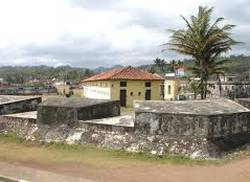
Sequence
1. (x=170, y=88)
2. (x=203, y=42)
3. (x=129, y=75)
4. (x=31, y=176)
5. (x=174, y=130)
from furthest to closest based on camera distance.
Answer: (x=170, y=88) → (x=129, y=75) → (x=203, y=42) → (x=174, y=130) → (x=31, y=176)

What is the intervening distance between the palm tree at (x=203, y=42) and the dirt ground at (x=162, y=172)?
43.8 feet

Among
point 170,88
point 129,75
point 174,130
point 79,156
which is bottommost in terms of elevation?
point 79,156

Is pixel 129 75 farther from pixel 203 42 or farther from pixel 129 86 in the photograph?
pixel 203 42

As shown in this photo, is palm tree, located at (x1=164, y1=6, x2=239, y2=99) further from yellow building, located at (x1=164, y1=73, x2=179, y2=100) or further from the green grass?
yellow building, located at (x1=164, y1=73, x2=179, y2=100)

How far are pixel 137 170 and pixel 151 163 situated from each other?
92 cm

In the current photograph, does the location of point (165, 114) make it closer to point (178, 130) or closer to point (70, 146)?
point (178, 130)

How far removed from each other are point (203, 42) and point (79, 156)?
13490 mm

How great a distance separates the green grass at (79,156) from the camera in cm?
1194

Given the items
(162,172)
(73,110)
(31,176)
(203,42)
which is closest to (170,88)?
(203,42)

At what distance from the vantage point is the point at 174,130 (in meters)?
12.7

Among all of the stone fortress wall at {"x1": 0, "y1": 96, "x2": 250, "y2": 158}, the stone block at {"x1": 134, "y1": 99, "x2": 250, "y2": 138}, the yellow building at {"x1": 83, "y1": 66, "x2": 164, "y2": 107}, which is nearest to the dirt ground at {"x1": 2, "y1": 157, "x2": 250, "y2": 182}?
the stone fortress wall at {"x1": 0, "y1": 96, "x2": 250, "y2": 158}

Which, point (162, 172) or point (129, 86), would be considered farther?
point (129, 86)

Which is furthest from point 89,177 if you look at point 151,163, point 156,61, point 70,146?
point 156,61

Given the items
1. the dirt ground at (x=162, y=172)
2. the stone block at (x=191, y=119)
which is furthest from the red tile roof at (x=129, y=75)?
the dirt ground at (x=162, y=172)
